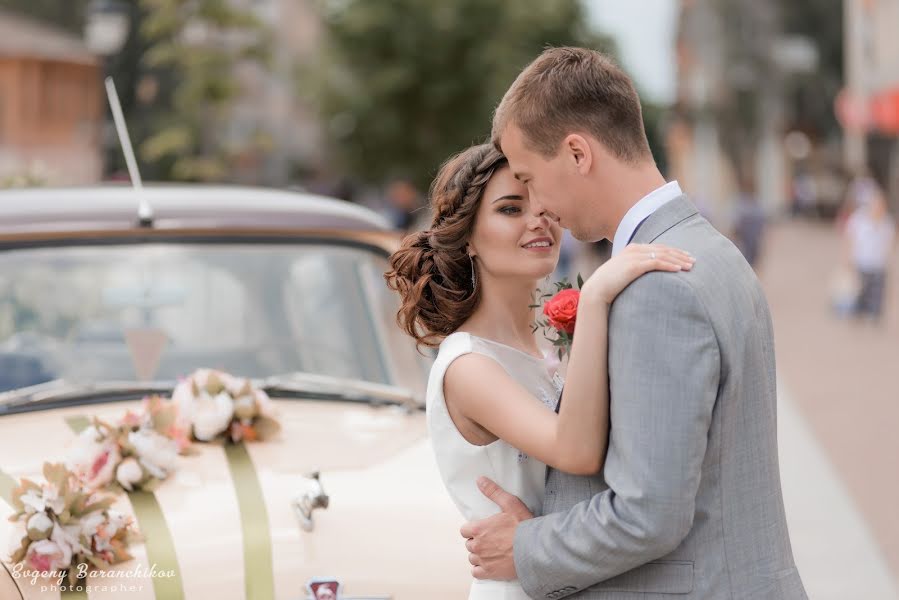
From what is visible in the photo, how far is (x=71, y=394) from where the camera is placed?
384cm

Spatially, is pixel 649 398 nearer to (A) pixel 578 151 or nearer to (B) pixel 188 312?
(A) pixel 578 151

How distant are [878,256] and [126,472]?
15371 millimetres

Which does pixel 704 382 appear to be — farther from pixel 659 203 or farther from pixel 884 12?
pixel 884 12

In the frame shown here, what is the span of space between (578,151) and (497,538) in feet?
2.44

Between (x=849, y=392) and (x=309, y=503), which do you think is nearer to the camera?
(x=309, y=503)

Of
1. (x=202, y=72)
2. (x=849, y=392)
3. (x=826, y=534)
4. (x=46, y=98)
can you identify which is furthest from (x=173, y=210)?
(x=46, y=98)

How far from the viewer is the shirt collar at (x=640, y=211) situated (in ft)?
7.58

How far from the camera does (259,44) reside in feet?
46.2

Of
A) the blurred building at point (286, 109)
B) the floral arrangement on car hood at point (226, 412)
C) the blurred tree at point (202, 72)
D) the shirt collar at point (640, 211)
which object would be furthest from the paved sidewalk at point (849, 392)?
the blurred building at point (286, 109)

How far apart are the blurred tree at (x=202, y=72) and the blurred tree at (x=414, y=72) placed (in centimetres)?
693

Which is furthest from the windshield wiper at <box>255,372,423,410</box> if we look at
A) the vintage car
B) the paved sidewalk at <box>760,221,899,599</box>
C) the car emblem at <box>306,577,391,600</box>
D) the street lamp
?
the street lamp

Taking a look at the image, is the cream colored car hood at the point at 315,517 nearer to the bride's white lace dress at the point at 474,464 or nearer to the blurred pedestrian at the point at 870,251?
the bride's white lace dress at the point at 474,464

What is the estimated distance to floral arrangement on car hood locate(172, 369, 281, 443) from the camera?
3.43 m

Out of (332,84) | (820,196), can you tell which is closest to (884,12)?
(820,196)
